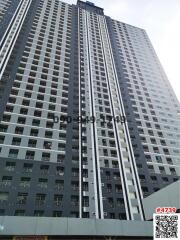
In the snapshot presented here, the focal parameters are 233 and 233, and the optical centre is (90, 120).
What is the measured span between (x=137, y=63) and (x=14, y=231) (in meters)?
71.2

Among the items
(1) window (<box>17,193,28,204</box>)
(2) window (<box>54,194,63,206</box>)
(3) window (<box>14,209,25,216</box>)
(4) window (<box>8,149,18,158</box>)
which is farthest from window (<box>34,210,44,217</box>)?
(4) window (<box>8,149,18,158</box>)

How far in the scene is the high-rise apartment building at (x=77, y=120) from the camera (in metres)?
42.8

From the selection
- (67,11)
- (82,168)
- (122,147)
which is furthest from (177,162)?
(67,11)

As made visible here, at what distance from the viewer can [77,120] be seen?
5656 cm

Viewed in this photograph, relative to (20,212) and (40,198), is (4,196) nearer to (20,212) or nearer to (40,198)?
(20,212)

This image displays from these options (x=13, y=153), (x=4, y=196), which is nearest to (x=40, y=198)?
(x=4, y=196)

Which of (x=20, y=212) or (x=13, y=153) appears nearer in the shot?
(x=20, y=212)

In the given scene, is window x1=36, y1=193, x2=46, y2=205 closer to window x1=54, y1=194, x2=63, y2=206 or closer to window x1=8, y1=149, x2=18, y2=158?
window x1=54, y1=194, x2=63, y2=206

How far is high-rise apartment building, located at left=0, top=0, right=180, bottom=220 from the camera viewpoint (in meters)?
42.8

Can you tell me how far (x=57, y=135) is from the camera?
51344mm

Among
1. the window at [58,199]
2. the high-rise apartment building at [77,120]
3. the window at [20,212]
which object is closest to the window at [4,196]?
the high-rise apartment building at [77,120]

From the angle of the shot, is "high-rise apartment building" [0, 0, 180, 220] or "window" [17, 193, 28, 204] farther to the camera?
"high-rise apartment building" [0, 0, 180, 220]

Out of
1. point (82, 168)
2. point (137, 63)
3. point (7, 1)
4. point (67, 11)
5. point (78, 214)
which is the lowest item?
point (78, 214)

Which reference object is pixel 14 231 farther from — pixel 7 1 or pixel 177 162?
pixel 7 1
